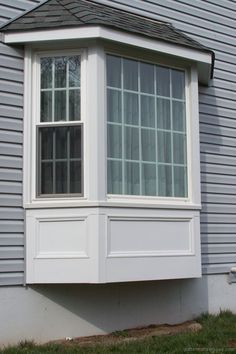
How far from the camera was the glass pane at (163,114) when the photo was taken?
26.9 ft

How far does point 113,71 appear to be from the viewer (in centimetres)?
771

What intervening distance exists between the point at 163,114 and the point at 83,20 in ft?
5.64

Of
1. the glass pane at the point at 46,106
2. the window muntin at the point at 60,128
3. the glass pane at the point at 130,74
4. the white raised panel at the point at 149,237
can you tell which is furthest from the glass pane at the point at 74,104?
the white raised panel at the point at 149,237

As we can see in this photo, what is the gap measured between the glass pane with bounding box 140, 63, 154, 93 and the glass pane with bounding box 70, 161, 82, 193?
144cm

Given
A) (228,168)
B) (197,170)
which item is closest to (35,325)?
(197,170)

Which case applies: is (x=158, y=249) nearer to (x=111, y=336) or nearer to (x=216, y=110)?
(x=111, y=336)

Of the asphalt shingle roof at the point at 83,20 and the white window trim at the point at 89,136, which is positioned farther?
the asphalt shingle roof at the point at 83,20

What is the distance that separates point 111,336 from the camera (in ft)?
25.3

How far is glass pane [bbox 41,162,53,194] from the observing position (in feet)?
24.3

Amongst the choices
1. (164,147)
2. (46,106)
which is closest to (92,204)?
(46,106)

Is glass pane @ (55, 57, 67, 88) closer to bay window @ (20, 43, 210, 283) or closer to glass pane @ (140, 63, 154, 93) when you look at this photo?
bay window @ (20, 43, 210, 283)

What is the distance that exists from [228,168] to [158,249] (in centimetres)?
274

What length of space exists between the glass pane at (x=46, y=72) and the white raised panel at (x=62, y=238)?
1692mm

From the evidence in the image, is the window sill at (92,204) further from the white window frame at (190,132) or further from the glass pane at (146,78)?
the glass pane at (146,78)
